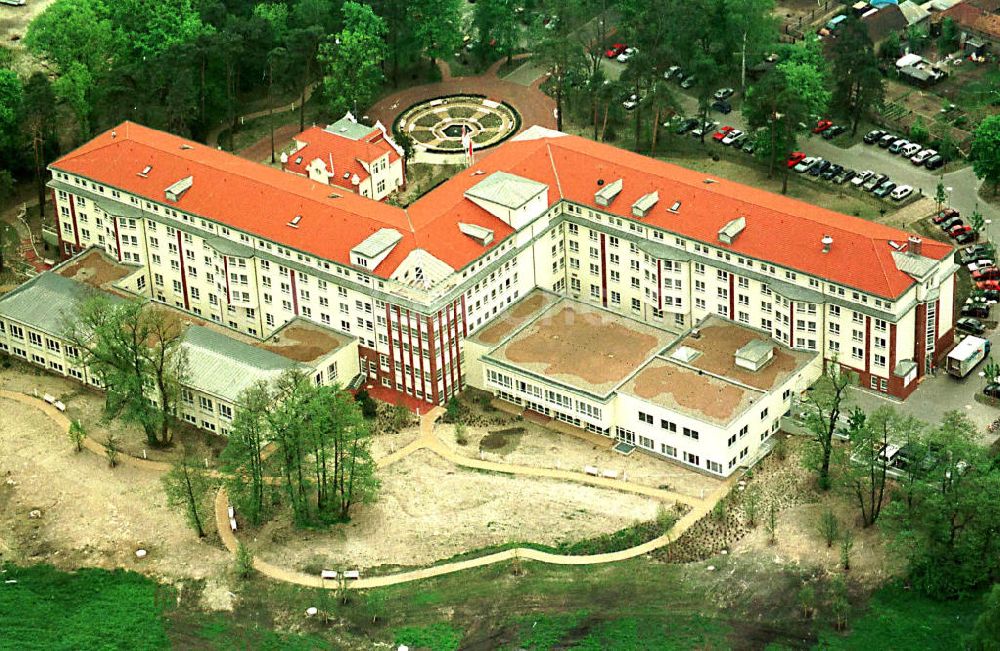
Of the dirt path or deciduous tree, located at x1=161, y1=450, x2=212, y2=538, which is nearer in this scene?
the dirt path

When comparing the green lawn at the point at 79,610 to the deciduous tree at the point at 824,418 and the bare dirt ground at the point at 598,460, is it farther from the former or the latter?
the deciduous tree at the point at 824,418

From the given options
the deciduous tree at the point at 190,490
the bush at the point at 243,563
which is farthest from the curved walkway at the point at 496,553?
the deciduous tree at the point at 190,490

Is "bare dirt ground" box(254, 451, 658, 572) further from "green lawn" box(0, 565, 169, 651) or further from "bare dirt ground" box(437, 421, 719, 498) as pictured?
"green lawn" box(0, 565, 169, 651)

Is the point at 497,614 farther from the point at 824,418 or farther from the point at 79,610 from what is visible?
the point at 79,610

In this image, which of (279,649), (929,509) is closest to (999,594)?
(929,509)

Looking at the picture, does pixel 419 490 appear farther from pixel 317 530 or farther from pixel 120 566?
pixel 120 566

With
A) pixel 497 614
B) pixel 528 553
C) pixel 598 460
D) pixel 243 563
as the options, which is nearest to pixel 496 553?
pixel 528 553

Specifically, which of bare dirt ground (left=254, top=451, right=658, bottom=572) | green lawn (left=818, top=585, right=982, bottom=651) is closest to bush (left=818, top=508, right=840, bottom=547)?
green lawn (left=818, top=585, right=982, bottom=651)
